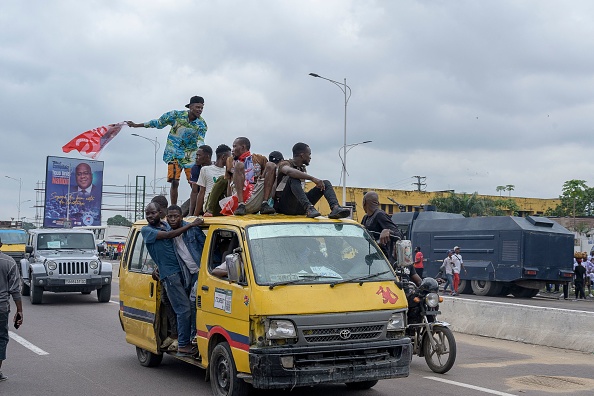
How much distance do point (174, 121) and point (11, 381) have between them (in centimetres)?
498

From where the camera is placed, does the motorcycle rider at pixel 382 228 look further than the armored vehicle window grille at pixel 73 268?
No

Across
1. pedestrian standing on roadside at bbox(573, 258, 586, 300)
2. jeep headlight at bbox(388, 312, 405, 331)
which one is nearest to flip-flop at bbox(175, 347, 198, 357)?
jeep headlight at bbox(388, 312, 405, 331)

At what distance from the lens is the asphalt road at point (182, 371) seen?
8.57 metres

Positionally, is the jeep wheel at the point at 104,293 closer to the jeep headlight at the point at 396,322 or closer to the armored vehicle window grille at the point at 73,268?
the armored vehicle window grille at the point at 73,268

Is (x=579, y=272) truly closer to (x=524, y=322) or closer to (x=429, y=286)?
(x=524, y=322)

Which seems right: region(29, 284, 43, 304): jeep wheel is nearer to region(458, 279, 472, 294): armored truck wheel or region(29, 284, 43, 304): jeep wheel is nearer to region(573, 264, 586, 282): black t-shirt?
region(458, 279, 472, 294): armored truck wheel

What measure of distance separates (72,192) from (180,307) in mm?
60058

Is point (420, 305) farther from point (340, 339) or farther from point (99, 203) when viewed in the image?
point (99, 203)

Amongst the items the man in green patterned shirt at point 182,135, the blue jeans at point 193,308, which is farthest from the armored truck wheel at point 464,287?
the blue jeans at point 193,308

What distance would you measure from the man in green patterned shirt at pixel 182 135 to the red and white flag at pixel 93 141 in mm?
596

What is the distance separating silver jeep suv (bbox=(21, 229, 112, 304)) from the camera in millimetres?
19344

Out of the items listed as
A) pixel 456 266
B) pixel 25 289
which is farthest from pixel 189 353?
pixel 456 266

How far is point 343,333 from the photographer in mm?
6973

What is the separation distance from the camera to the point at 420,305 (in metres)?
9.82
